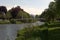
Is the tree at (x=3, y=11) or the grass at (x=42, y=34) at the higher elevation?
the tree at (x=3, y=11)

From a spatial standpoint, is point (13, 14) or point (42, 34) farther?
point (13, 14)

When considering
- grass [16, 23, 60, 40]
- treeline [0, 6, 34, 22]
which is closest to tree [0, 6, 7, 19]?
treeline [0, 6, 34, 22]

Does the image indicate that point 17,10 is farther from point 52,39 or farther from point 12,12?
point 52,39

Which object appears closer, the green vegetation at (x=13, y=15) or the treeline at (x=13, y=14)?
the green vegetation at (x=13, y=15)

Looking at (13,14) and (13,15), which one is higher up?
(13,14)

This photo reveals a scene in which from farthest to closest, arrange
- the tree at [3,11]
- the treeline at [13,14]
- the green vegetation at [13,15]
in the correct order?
the tree at [3,11], the treeline at [13,14], the green vegetation at [13,15]

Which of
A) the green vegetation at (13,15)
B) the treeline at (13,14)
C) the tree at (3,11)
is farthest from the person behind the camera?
the tree at (3,11)

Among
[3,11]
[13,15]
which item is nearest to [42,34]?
[13,15]

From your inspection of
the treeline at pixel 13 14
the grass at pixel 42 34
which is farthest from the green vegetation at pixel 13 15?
the grass at pixel 42 34

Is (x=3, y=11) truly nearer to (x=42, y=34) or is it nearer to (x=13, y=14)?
(x=13, y=14)

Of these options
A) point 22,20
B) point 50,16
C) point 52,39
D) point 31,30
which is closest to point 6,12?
point 22,20

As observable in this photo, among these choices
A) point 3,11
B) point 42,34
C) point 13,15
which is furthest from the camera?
point 3,11

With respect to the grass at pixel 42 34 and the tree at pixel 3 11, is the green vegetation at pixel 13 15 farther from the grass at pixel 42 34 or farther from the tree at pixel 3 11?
the grass at pixel 42 34

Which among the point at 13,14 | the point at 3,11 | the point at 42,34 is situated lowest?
the point at 42,34
